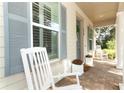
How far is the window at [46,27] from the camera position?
3297 millimetres

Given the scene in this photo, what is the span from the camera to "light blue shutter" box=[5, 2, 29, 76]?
225cm

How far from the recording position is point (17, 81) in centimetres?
253

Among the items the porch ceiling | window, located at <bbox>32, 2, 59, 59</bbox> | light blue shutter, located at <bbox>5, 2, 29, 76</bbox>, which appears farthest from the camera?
the porch ceiling

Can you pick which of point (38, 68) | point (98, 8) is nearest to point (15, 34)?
point (38, 68)

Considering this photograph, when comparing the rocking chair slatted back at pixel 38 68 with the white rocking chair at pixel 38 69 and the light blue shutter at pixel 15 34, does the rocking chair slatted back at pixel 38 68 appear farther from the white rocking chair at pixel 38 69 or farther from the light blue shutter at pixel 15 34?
the light blue shutter at pixel 15 34

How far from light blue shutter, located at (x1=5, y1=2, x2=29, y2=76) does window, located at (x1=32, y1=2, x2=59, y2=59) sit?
0.55 m

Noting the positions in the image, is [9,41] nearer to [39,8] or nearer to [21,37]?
[21,37]

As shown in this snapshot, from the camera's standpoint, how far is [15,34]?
94.4 inches

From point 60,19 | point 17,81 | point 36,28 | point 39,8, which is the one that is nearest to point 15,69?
point 17,81

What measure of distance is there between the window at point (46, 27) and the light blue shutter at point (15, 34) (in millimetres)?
546

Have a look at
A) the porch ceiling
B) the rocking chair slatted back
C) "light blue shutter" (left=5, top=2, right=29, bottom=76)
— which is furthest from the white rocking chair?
the porch ceiling

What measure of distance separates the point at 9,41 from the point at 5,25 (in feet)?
0.65

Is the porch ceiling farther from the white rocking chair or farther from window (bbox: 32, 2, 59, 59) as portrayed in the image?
the white rocking chair

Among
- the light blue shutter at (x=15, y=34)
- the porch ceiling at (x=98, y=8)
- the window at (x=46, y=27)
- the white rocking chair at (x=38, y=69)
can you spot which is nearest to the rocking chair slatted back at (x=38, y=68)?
the white rocking chair at (x=38, y=69)
